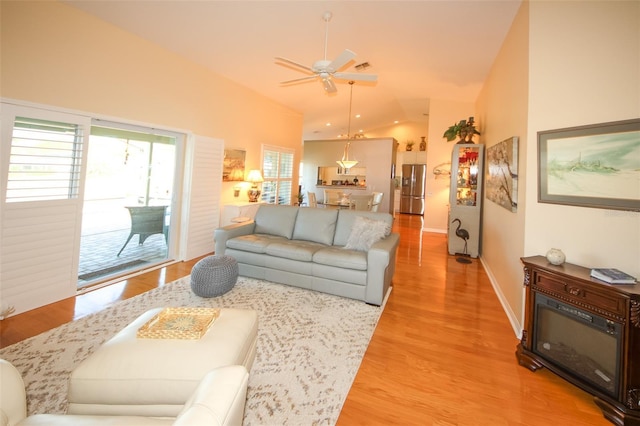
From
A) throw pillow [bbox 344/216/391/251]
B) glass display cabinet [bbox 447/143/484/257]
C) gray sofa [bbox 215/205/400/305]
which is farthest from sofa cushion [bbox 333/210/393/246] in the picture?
glass display cabinet [bbox 447/143/484/257]

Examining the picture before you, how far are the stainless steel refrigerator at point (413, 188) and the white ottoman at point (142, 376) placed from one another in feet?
35.7

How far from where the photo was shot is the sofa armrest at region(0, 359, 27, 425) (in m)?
1.00

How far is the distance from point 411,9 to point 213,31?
8.06 ft

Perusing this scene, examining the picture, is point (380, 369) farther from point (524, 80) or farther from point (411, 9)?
point (411, 9)

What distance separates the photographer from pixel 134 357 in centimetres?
134

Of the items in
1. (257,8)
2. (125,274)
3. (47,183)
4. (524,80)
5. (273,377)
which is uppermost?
(257,8)

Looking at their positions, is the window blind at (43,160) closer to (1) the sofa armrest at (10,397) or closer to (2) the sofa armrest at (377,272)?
(1) the sofa armrest at (10,397)

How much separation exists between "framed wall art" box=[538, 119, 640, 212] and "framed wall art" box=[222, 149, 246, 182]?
182 inches

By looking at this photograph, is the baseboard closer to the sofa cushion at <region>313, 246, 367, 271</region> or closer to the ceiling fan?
the sofa cushion at <region>313, 246, 367, 271</region>

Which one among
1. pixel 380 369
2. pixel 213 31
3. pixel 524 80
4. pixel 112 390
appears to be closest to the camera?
pixel 112 390

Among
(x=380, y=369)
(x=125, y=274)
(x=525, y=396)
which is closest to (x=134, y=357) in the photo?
(x=380, y=369)

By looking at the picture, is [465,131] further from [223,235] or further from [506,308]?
[223,235]

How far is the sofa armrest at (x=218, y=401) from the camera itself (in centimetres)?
68

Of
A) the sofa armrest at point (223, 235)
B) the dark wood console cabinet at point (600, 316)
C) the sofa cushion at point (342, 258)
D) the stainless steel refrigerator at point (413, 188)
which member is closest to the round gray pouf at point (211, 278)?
the sofa armrest at point (223, 235)
